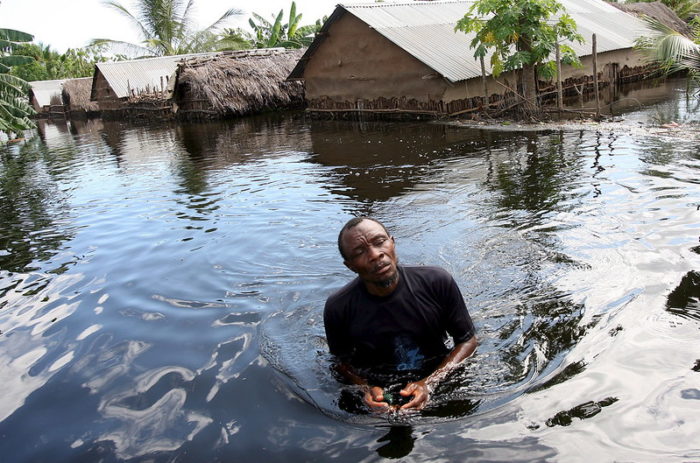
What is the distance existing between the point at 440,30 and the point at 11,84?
15.2m

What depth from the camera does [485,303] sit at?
5.53 m

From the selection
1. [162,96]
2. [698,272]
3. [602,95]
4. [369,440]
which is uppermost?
[162,96]

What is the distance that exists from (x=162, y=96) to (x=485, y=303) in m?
31.4

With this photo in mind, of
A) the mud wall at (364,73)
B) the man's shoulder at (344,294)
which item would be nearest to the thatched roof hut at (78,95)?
the mud wall at (364,73)

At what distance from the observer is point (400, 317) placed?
3.62 m

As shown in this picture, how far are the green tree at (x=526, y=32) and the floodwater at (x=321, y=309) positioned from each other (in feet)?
14.1

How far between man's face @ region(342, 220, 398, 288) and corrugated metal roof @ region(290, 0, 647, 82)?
14923mm

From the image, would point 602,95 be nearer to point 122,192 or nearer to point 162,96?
point 122,192

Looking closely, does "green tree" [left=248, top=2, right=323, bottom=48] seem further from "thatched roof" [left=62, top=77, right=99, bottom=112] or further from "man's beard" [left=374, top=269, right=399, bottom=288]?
"man's beard" [left=374, top=269, right=399, bottom=288]

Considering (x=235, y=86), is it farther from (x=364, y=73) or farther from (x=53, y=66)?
(x=53, y=66)

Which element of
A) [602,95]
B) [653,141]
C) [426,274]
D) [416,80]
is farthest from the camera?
[602,95]

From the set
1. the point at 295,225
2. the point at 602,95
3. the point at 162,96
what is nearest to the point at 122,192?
the point at 295,225

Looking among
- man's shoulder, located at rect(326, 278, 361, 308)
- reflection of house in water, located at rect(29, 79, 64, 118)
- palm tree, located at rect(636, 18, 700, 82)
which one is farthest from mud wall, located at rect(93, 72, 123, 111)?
man's shoulder, located at rect(326, 278, 361, 308)

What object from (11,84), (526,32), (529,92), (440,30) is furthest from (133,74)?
(526,32)
